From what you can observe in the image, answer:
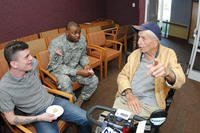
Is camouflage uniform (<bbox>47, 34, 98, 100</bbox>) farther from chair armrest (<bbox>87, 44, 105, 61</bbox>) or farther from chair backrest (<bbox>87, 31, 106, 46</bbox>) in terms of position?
chair backrest (<bbox>87, 31, 106, 46</bbox>)

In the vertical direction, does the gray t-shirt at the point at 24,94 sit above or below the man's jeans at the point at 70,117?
above

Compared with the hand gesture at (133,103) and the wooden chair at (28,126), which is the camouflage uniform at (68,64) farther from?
the hand gesture at (133,103)

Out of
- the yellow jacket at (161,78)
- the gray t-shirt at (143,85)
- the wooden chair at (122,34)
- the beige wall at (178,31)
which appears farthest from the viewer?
the beige wall at (178,31)

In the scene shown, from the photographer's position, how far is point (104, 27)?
4.94 m

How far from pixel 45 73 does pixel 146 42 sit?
1.37m

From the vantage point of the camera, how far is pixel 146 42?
71.7 inches

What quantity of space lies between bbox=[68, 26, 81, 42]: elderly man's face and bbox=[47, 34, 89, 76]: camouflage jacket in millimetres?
71

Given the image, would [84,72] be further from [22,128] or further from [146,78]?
[22,128]

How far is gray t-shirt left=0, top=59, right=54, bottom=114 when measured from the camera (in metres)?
1.66

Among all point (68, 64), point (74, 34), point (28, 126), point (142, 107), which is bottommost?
point (28, 126)

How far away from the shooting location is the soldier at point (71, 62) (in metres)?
2.61

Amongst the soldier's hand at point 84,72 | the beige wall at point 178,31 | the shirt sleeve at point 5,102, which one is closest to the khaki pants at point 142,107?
the soldier's hand at point 84,72

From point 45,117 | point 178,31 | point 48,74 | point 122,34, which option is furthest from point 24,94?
point 178,31

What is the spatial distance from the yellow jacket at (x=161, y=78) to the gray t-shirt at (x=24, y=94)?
0.70 metres
